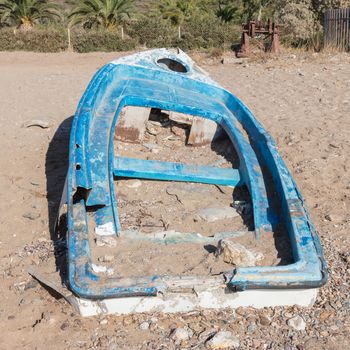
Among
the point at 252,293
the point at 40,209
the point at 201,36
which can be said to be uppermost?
the point at 252,293

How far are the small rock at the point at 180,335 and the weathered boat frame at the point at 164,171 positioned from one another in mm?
236

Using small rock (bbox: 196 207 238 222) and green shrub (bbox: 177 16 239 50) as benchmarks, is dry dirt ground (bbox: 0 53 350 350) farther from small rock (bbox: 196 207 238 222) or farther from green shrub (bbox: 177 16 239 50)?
green shrub (bbox: 177 16 239 50)

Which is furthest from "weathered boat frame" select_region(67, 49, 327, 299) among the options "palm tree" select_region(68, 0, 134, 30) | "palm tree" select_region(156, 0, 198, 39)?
"palm tree" select_region(156, 0, 198, 39)

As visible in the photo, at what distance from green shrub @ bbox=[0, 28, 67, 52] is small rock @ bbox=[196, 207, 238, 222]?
14771 mm

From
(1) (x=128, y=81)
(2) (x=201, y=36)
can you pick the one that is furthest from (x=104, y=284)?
(2) (x=201, y=36)

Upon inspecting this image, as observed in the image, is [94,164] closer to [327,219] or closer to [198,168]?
[198,168]

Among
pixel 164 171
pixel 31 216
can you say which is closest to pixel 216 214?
pixel 164 171

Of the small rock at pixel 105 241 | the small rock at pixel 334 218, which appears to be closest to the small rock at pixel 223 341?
the small rock at pixel 105 241

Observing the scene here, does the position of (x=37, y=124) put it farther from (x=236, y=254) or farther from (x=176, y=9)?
(x=176, y=9)

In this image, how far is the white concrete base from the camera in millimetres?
2922

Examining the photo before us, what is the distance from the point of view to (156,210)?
4.30 metres

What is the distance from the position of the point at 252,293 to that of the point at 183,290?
1.31ft

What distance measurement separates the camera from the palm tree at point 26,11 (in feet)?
66.4

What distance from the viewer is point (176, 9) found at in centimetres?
2375
